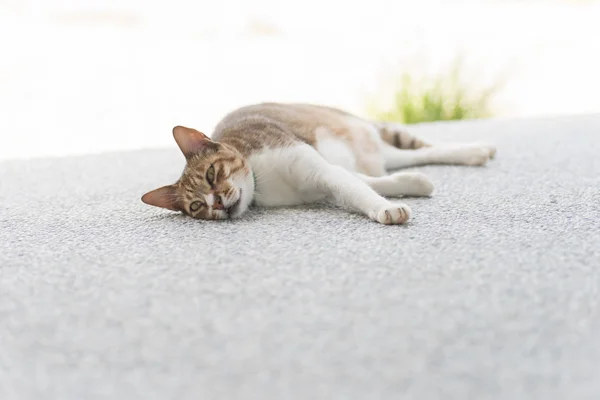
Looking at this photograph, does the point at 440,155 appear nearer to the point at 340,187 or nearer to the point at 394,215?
the point at 340,187

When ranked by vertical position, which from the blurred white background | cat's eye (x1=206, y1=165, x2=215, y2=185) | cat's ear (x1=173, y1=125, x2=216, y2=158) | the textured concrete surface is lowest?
the textured concrete surface

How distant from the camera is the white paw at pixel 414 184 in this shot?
52.5 inches

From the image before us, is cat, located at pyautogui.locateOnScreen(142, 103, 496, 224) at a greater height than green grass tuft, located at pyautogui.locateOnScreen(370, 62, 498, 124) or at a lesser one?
lesser

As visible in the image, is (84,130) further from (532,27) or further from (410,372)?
(410,372)

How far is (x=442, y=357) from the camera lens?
58cm

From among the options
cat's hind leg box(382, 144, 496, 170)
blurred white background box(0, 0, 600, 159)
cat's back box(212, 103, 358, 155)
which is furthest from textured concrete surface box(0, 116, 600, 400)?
blurred white background box(0, 0, 600, 159)

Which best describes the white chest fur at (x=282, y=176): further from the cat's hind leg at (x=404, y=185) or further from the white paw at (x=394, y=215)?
the white paw at (x=394, y=215)

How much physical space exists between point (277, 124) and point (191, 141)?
0.88 feet

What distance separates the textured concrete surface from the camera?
561mm

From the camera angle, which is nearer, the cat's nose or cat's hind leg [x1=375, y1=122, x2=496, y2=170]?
the cat's nose

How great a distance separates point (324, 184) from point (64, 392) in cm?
82

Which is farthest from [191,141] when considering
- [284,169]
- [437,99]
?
[437,99]

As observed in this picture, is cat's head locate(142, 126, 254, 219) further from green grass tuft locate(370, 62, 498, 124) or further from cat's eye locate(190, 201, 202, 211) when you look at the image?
green grass tuft locate(370, 62, 498, 124)

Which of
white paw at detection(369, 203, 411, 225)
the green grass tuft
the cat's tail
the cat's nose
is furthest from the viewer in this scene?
the green grass tuft
